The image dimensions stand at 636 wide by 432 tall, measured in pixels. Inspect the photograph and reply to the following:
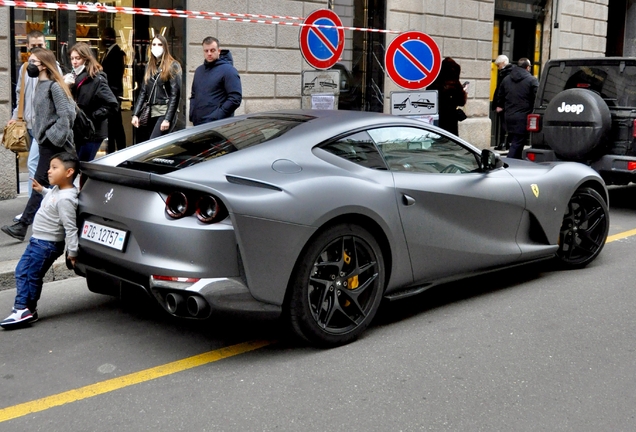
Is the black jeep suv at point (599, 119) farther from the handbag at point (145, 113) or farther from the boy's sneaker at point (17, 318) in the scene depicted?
the boy's sneaker at point (17, 318)

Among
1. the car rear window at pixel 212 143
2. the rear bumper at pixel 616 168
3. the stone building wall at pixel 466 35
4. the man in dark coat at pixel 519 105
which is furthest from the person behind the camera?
the stone building wall at pixel 466 35

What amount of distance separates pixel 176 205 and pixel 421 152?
5.95 ft

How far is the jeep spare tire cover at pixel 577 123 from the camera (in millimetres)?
9539

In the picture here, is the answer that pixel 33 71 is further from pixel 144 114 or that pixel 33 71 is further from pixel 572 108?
pixel 572 108

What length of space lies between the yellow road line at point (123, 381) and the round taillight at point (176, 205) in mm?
790

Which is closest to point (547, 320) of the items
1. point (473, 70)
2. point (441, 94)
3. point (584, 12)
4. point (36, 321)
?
point (36, 321)

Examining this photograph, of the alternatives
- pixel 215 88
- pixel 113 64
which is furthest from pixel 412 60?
pixel 113 64

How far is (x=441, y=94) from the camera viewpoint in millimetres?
11859

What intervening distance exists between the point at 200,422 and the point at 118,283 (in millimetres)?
1232

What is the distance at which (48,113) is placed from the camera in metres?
7.05

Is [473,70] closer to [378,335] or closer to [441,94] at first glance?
[441,94]

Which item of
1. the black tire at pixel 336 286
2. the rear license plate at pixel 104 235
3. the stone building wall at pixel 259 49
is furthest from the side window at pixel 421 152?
the stone building wall at pixel 259 49

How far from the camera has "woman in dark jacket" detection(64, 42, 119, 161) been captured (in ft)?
27.3

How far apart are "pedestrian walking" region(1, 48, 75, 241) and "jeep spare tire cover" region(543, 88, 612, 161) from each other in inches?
214
